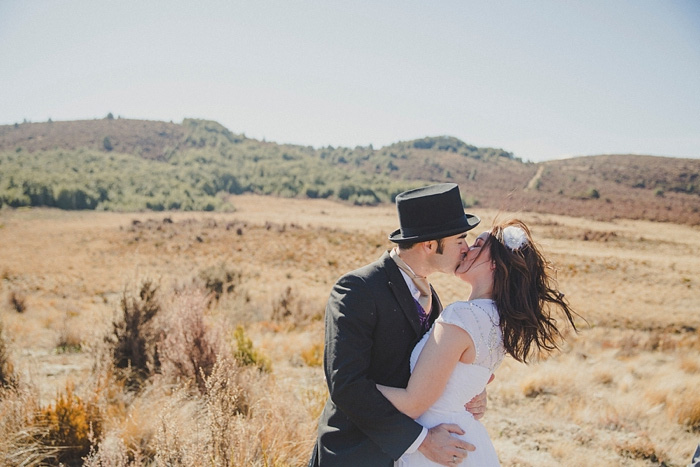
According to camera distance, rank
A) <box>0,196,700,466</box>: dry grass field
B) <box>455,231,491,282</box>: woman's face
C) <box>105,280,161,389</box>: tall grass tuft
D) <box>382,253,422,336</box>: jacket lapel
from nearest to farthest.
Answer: <box>382,253,422,336</box>: jacket lapel < <box>455,231,491,282</box>: woman's face < <box>0,196,700,466</box>: dry grass field < <box>105,280,161,389</box>: tall grass tuft

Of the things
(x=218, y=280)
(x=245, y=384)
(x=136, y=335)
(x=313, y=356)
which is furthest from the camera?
(x=218, y=280)

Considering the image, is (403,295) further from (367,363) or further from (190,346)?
(190,346)

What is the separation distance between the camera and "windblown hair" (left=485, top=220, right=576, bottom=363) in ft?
5.37

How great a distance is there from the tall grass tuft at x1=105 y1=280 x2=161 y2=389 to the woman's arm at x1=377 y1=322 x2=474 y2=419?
12.5ft

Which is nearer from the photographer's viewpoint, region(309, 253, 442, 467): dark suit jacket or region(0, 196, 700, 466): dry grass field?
region(309, 253, 442, 467): dark suit jacket

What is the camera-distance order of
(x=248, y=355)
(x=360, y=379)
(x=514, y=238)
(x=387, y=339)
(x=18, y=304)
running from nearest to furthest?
(x=360, y=379), (x=387, y=339), (x=514, y=238), (x=248, y=355), (x=18, y=304)

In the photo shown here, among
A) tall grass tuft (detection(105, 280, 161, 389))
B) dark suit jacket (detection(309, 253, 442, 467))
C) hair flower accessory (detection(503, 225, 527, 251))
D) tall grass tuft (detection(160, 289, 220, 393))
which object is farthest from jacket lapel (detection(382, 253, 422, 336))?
tall grass tuft (detection(105, 280, 161, 389))

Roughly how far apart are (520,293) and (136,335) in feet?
14.9

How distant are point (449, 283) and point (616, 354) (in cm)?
1133

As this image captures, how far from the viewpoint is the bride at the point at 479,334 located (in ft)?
4.94

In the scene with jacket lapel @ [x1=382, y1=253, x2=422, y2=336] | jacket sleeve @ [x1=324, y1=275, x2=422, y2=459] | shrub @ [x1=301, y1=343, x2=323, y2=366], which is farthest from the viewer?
shrub @ [x1=301, y1=343, x2=323, y2=366]

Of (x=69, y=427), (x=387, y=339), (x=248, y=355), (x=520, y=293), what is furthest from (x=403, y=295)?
(x=248, y=355)

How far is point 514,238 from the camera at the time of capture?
1709 mm

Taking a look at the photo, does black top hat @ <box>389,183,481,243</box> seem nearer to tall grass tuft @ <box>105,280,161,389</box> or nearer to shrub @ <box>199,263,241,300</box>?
tall grass tuft @ <box>105,280,161,389</box>
